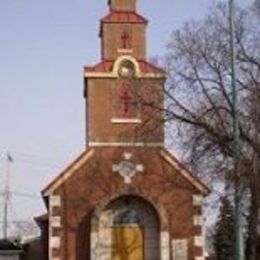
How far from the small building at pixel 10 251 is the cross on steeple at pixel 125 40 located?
13.2 meters

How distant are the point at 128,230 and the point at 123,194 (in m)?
1.86

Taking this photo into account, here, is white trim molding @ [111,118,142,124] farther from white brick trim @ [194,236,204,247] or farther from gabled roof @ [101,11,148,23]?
white brick trim @ [194,236,204,247]

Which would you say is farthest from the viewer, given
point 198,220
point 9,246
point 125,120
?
point 9,246

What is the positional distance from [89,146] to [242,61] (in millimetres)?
9366

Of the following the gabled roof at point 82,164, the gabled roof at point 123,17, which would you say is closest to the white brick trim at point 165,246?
the gabled roof at point 82,164

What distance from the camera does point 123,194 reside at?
1588 inches

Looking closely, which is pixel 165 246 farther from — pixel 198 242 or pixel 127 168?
pixel 127 168

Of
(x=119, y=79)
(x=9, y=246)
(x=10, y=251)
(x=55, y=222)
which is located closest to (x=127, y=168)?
(x=55, y=222)

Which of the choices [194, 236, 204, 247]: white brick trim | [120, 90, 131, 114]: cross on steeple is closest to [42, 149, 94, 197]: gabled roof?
[120, 90, 131, 114]: cross on steeple

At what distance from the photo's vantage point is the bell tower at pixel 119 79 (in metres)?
41.0

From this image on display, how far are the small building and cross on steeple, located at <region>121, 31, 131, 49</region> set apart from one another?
13166 mm

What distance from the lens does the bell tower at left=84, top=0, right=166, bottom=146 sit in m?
41.0

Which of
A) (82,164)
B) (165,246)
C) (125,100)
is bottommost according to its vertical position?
(165,246)

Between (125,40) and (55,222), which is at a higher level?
(125,40)
